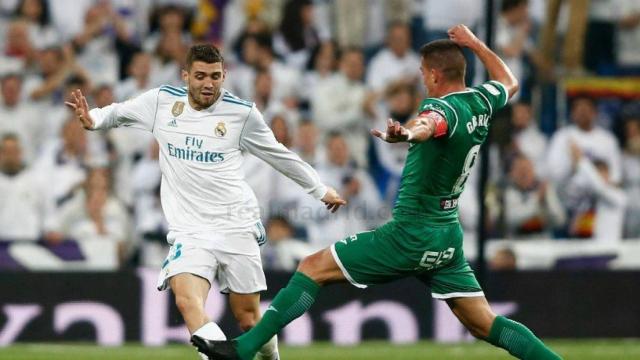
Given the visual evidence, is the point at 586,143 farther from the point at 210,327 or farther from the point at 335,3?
the point at 210,327

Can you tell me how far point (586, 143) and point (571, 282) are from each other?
184 centimetres

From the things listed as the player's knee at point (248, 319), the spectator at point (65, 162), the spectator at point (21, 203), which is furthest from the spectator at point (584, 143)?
the player's knee at point (248, 319)

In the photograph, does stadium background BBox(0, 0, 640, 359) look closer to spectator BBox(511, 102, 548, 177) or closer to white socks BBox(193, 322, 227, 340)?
spectator BBox(511, 102, 548, 177)

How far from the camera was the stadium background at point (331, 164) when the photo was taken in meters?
13.2

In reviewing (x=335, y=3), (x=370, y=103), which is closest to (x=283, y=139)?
(x=370, y=103)

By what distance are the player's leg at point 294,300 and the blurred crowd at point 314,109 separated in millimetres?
5234

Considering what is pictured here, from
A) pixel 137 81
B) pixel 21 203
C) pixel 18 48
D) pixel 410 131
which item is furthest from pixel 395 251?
pixel 18 48

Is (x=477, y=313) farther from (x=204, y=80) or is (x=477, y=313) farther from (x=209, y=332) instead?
(x=204, y=80)

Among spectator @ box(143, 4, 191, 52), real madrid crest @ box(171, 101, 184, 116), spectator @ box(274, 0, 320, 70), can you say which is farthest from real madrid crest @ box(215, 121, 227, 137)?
spectator @ box(274, 0, 320, 70)

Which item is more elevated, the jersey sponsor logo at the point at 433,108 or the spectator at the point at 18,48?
the spectator at the point at 18,48

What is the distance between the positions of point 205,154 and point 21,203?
217 inches

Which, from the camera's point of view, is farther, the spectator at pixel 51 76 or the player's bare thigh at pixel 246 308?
the spectator at pixel 51 76

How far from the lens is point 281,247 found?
537 inches

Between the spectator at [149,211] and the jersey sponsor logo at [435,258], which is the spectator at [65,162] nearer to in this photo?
the spectator at [149,211]
